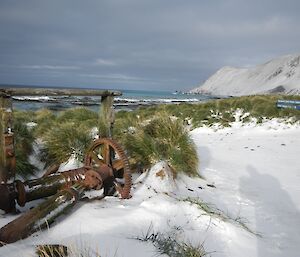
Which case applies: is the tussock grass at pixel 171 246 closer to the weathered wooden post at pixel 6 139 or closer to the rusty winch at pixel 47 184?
the rusty winch at pixel 47 184

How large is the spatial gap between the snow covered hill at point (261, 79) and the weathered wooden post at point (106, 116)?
9007 cm

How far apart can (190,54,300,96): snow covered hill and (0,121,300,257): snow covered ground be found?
8785 cm

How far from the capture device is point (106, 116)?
4.98m

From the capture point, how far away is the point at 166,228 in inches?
136

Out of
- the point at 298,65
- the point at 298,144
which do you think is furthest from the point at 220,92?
the point at 298,144

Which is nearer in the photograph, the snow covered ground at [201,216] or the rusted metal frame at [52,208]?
the rusted metal frame at [52,208]

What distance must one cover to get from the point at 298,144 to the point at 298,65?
11413cm

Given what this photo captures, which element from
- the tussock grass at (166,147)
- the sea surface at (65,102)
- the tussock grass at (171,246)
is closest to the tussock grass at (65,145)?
the tussock grass at (166,147)

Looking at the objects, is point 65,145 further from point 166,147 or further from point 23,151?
point 166,147

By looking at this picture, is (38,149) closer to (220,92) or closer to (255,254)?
(255,254)

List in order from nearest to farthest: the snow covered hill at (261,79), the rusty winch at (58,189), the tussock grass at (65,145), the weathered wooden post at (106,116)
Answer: the rusty winch at (58,189), the weathered wooden post at (106,116), the tussock grass at (65,145), the snow covered hill at (261,79)

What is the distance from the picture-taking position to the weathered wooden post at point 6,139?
11.6ft

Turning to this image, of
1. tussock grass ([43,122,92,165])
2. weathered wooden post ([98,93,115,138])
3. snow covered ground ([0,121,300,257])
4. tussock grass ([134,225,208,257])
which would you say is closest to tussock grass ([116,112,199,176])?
snow covered ground ([0,121,300,257])

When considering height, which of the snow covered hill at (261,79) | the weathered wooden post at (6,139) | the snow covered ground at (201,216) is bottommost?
the snow covered ground at (201,216)
